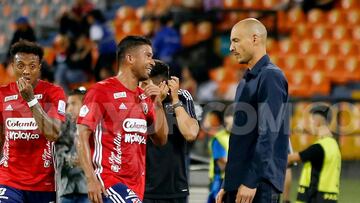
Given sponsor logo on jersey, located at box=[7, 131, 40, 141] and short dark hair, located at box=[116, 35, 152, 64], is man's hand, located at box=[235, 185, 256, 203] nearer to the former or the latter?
short dark hair, located at box=[116, 35, 152, 64]

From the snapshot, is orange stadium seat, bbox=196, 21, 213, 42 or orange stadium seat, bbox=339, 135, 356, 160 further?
orange stadium seat, bbox=196, 21, 213, 42

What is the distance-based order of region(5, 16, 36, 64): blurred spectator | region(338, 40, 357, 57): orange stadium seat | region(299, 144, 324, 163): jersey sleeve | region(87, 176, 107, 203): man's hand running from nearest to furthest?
region(87, 176, 107, 203): man's hand, region(299, 144, 324, 163): jersey sleeve, region(5, 16, 36, 64): blurred spectator, region(338, 40, 357, 57): orange stadium seat

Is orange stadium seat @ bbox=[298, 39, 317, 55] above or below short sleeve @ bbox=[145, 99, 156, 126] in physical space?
above

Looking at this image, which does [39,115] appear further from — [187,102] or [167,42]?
[167,42]

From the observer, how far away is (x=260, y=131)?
23.6 ft

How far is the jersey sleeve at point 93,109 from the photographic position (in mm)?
7633

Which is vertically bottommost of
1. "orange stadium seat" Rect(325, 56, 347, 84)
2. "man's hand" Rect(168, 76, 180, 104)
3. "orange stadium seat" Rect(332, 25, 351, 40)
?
"man's hand" Rect(168, 76, 180, 104)

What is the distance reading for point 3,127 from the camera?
8445 millimetres

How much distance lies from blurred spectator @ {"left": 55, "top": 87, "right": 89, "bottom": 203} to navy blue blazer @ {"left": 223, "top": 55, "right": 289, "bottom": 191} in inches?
125

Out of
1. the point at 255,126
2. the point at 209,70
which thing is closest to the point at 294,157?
the point at 255,126

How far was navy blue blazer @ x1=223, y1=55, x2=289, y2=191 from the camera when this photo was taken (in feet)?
23.5

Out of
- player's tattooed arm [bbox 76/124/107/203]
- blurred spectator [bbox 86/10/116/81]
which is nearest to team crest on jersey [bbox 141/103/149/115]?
player's tattooed arm [bbox 76/124/107/203]

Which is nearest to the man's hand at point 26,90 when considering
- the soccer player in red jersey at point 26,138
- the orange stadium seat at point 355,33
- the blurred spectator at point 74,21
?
the soccer player in red jersey at point 26,138

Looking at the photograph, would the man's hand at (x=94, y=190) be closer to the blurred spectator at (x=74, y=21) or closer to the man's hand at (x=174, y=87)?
the man's hand at (x=174, y=87)
